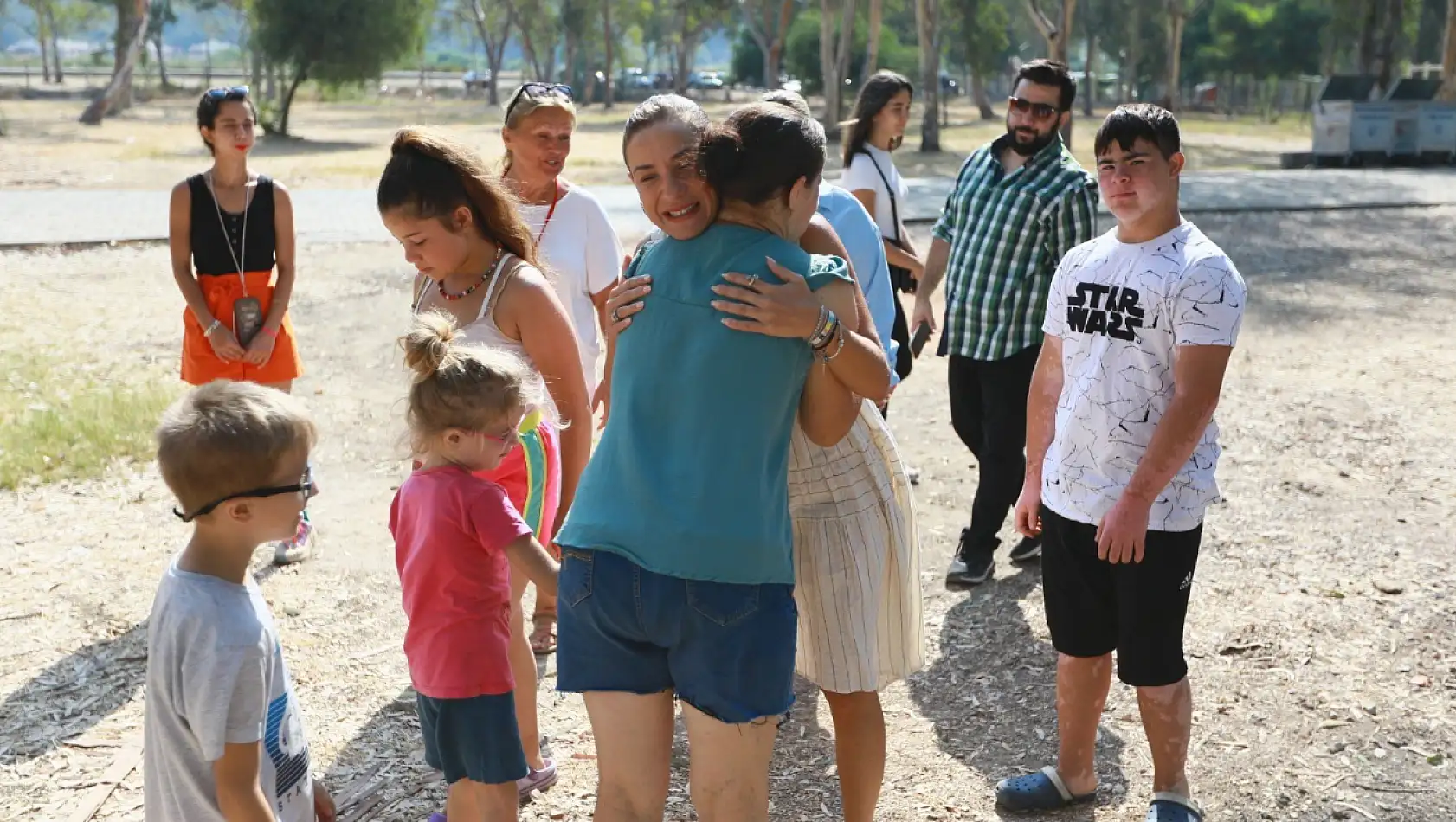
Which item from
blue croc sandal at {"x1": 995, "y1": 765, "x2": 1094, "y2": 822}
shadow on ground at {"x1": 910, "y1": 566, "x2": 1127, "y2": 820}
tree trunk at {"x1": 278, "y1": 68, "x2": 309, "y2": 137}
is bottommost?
shadow on ground at {"x1": 910, "y1": 566, "x2": 1127, "y2": 820}

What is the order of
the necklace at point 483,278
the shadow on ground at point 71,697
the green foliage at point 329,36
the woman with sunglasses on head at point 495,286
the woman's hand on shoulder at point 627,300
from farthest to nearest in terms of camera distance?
the green foliage at point 329,36 < the shadow on ground at point 71,697 < the necklace at point 483,278 < the woman with sunglasses on head at point 495,286 < the woman's hand on shoulder at point 627,300

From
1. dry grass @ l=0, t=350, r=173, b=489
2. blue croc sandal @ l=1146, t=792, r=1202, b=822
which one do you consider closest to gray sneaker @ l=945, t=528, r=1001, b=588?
blue croc sandal @ l=1146, t=792, r=1202, b=822

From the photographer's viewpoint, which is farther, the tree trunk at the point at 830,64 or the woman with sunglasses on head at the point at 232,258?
the tree trunk at the point at 830,64

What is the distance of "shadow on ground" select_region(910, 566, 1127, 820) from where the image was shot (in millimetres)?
3987

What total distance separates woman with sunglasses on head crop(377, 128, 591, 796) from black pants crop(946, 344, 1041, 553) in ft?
7.39

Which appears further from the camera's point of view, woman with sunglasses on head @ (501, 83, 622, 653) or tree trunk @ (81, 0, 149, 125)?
A: tree trunk @ (81, 0, 149, 125)

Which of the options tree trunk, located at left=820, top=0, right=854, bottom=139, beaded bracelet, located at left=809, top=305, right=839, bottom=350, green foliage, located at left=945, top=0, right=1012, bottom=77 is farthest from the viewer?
green foliage, located at left=945, top=0, right=1012, bottom=77

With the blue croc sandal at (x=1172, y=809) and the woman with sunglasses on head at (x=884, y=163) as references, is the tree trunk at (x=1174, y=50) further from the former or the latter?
the blue croc sandal at (x=1172, y=809)

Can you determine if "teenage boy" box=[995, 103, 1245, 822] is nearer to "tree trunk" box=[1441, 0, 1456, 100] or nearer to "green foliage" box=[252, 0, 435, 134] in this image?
"tree trunk" box=[1441, 0, 1456, 100]

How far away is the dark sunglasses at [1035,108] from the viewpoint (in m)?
4.88

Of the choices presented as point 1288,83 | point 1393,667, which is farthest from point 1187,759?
point 1288,83

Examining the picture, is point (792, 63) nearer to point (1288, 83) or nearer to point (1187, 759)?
point (1288, 83)

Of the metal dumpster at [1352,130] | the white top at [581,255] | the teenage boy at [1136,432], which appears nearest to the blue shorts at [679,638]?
the teenage boy at [1136,432]

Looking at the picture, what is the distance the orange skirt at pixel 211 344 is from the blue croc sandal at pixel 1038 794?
3358 millimetres
